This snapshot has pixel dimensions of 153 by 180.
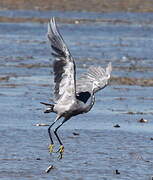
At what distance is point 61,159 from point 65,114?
1.89ft

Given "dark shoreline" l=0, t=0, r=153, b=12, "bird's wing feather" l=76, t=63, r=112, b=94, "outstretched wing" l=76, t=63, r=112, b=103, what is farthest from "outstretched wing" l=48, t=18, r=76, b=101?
"dark shoreline" l=0, t=0, r=153, b=12

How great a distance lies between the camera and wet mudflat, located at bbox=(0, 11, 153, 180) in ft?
33.3

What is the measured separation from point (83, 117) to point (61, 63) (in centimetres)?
355

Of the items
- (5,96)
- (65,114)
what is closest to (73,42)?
(5,96)

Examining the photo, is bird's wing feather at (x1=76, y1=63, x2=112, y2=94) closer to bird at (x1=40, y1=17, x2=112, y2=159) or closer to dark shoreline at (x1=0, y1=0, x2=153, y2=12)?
bird at (x1=40, y1=17, x2=112, y2=159)

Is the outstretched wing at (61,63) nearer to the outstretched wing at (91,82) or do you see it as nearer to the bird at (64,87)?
the bird at (64,87)

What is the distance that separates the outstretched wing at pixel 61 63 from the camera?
33.5 feet

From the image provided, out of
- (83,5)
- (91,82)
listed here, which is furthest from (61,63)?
(83,5)

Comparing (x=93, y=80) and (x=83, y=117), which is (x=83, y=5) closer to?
(x=83, y=117)

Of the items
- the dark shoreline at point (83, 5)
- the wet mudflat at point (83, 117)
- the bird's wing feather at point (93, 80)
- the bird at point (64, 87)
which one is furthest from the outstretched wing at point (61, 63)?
the dark shoreline at point (83, 5)

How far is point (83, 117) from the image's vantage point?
45.3ft

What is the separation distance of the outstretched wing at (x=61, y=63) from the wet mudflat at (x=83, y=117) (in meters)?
0.86

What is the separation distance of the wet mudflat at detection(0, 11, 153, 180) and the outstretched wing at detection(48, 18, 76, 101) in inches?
33.7

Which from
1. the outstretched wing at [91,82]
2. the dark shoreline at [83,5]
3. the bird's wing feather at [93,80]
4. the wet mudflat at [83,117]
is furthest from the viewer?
the dark shoreline at [83,5]
